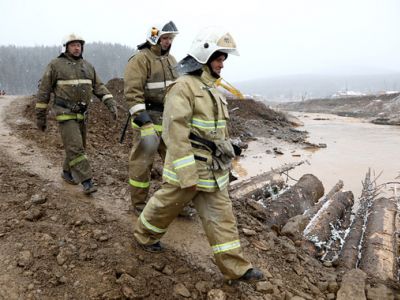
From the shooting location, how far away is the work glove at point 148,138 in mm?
3734

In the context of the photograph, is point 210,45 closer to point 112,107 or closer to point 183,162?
point 183,162

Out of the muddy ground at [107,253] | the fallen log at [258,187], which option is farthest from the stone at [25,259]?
the fallen log at [258,187]

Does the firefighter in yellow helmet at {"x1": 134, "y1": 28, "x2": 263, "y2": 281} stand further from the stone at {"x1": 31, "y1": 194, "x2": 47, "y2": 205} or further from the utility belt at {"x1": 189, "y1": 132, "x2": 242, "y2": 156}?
the stone at {"x1": 31, "y1": 194, "x2": 47, "y2": 205}

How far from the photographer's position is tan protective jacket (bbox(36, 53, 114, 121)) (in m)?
4.44

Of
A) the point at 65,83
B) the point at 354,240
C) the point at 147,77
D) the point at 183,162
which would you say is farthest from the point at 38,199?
the point at 354,240

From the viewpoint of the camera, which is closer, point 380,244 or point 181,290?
point 181,290

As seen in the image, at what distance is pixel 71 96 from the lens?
455 centimetres

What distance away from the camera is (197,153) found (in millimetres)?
2908

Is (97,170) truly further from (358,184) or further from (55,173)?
(358,184)

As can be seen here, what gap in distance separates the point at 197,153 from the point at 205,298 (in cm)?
118

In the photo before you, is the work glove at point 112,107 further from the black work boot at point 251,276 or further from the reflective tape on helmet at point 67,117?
the black work boot at point 251,276

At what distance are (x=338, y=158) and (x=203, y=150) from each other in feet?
33.2

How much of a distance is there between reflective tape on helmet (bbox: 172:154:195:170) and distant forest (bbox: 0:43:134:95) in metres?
54.8

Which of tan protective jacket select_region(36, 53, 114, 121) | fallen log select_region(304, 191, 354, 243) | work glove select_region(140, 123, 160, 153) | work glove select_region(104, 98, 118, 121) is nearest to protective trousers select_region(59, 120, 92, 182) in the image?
tan protective jacket select_region(36, 53, 114, 121)
